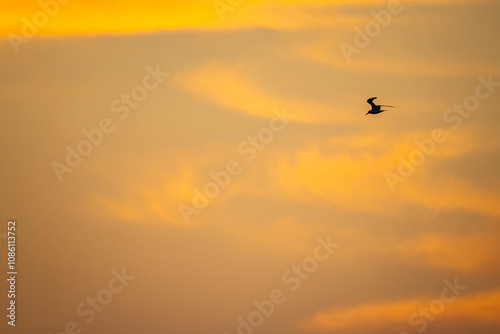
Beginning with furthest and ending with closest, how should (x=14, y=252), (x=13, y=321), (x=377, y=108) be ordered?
(x=13, y=321) < (x=377, y=108) < (x=14, y=252)

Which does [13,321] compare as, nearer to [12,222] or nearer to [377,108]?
[12,222]

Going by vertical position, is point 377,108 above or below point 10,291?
above

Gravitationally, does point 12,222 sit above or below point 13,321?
above

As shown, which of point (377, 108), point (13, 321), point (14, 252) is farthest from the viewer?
point (13, 321)

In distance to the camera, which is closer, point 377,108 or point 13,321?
point 377,108

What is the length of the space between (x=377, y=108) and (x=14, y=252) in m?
36.4

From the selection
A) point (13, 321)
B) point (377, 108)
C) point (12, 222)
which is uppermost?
point (377, 108)

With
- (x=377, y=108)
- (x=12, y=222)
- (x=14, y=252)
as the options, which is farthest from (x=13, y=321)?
(x=377, y=108)

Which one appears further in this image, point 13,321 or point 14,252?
point 13,321

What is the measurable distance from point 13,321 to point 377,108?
43.4 meters

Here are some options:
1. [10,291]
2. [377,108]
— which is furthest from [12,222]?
[377,108]

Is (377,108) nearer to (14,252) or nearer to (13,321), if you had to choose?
(14,252)

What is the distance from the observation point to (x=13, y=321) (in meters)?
102

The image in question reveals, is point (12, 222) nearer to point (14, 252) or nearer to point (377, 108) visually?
point (14, 252)
